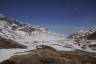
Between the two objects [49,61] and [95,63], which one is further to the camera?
[95,63]

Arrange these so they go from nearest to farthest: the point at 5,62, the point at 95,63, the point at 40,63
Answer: the point at 40,63 < the point at 5,62 < the point at 95,63

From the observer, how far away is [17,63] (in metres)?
37.8

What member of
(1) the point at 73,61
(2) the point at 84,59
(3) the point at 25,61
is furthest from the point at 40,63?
(2) the point at 84,59

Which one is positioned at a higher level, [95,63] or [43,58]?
[43,58]

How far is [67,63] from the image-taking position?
3850 cm

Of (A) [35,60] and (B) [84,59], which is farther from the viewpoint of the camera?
(B) [84,59]

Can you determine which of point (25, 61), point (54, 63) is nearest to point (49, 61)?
point (54, 63)

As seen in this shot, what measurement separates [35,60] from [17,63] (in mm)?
5520

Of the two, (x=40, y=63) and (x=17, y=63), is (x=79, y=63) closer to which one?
(x=40, y=63)

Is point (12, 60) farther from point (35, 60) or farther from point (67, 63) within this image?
point (67, 63)

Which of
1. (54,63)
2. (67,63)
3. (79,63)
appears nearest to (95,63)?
(79,63)

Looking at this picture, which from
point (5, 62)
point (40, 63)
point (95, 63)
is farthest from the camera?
point (95, 63)

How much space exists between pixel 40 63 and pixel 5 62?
11692 mm

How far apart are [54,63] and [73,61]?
6.87 meters
